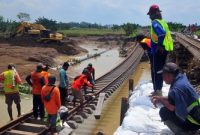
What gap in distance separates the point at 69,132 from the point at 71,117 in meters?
2.76

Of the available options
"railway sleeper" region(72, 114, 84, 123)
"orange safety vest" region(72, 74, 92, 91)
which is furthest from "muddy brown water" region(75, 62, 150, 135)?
"orange safety vest" region(72, 74, 92, 91)

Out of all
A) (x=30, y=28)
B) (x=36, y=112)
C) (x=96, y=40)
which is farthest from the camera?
(x=96, y=40)

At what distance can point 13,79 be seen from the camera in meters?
10.4

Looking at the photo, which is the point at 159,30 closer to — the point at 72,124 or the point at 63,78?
the point at 63,78

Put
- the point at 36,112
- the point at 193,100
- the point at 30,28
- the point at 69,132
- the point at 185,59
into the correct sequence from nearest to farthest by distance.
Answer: the point at 193,100 < the point at 69,132 < the point at 36,112 < the point at 185,59 < the point at 30,28

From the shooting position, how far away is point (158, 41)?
23.3 feet

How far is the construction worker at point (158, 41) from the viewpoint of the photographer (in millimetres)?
7043

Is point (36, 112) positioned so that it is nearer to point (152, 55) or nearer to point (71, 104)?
point (71, 104)

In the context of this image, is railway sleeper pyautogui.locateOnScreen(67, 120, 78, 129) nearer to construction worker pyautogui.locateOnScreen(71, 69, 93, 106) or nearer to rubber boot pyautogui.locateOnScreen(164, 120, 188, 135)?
construction worker pyautogui.locateOnScreen(71, 69, 93, 106)

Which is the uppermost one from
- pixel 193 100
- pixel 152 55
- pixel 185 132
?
pixel 152 55

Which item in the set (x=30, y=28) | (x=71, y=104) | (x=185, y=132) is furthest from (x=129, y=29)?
(x=185, y=132)

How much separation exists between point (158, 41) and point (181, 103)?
2.56 meters

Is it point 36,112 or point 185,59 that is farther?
point 185,59

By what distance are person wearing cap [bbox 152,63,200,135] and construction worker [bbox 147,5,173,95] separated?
6.88 feet
